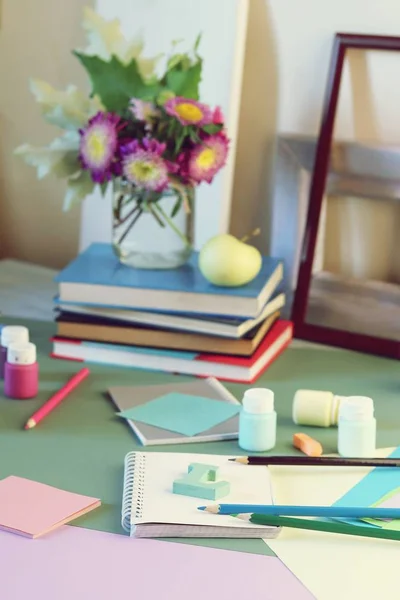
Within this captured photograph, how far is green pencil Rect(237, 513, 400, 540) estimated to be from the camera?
801mm

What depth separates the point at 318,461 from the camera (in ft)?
3.06

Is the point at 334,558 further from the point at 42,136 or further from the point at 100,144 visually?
the point at 42,136

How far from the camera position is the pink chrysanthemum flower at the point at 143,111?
1.21m

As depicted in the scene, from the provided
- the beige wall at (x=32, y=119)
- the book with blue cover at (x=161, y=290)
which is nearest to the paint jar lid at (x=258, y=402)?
the book with blue cover at (x=161, y=290)

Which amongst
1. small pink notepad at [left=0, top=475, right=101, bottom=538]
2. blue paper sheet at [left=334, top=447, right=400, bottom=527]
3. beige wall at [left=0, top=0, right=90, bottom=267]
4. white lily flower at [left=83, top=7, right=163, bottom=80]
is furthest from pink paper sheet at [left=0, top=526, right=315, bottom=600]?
beige wall at [left=0, top=0, right=90, bottom=267]

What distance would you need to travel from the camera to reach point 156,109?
1.22m

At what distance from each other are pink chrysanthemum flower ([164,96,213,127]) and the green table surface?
307 millimetres

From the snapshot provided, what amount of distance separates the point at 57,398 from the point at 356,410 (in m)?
0.33

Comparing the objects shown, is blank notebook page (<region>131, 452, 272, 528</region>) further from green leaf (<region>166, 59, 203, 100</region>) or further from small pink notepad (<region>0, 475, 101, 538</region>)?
green leaf (<region>166, 59, 203, 100</region>)

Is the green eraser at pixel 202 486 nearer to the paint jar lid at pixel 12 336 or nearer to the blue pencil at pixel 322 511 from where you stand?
the blue pencil at pixel 322 511

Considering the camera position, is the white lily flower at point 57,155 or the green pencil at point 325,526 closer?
the green pencil at point 325,526

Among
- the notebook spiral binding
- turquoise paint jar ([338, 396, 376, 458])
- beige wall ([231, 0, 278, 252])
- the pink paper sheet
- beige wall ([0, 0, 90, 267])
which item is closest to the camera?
the pink paper sheet

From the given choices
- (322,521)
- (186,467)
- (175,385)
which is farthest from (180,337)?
(322,521)

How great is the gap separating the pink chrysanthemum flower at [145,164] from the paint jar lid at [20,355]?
0.81ft
